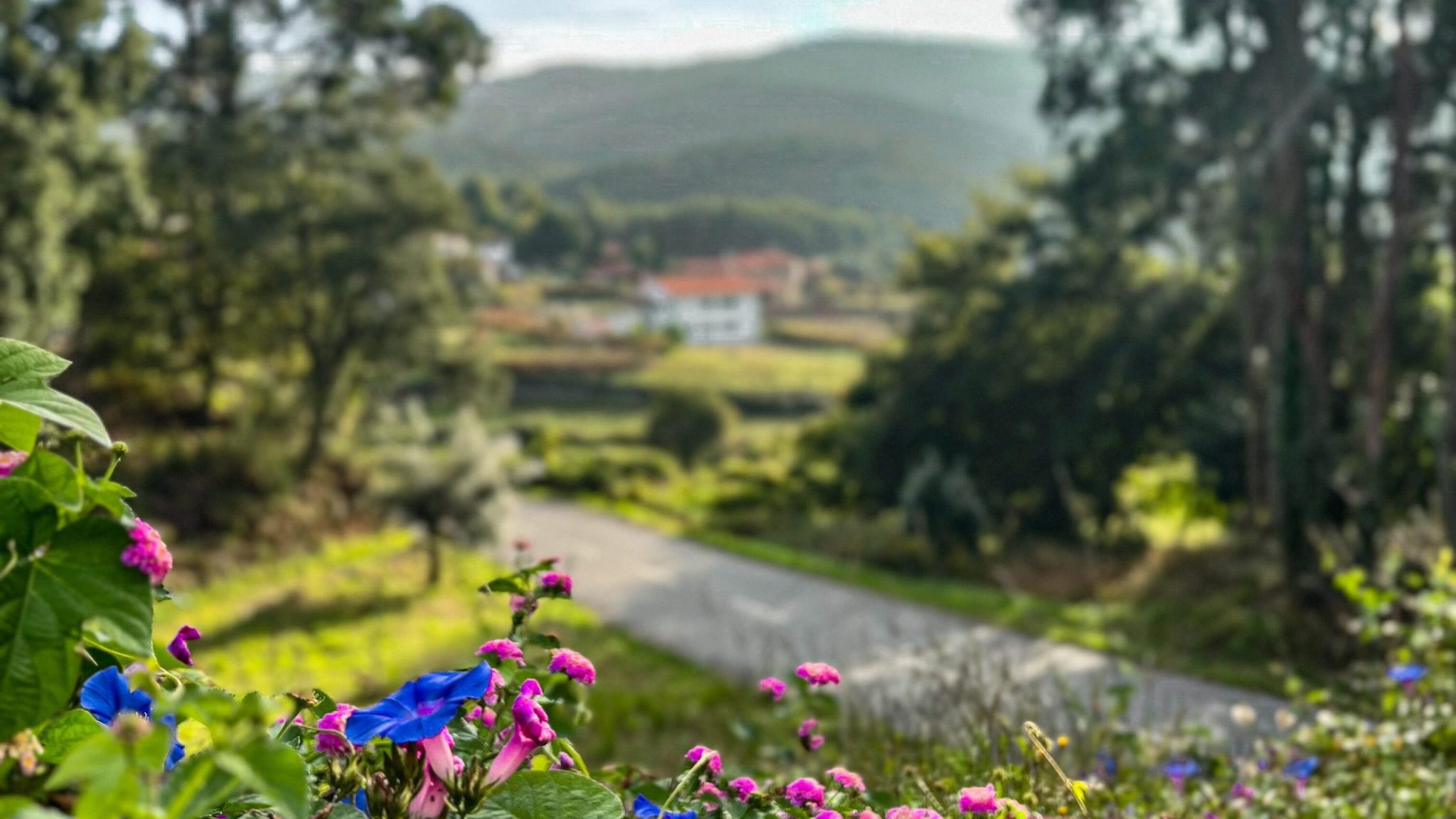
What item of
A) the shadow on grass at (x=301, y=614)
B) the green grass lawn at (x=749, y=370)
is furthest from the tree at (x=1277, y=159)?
the green grass lawn at (x=749, y=370)

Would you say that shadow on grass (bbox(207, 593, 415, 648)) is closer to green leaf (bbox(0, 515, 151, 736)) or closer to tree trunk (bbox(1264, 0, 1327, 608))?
tree trunk (bbox(1264, 0, 1327, 608))

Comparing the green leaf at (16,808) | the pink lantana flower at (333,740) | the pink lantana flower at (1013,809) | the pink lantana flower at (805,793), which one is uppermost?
the green leaf at (16,808)

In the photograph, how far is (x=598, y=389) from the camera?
133ft

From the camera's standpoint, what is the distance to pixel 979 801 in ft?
4.34

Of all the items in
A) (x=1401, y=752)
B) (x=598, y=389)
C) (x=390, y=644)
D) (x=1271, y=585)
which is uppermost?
(x=1401, y=752)

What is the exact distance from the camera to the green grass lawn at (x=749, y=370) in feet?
137

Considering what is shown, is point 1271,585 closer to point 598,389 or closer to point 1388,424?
point 1388,424

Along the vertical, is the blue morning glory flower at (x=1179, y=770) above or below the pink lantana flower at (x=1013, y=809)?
below

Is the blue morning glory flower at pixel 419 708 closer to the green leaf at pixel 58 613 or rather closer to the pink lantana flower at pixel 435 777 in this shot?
the pink lantana flower at pixel 435 777

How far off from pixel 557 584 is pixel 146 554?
0.72 meters

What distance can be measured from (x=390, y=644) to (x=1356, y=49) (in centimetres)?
1077

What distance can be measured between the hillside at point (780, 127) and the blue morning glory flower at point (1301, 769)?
209ft

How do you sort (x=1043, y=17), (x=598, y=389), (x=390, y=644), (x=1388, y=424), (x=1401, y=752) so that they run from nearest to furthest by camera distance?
1. (x=1401, y=752)
2. (x=390, y=644)
3. (x=1388, y=424)
4. (x=1043, y=17)
5. (x=598, y=389)

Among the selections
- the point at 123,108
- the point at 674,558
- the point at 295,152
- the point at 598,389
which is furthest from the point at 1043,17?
the point at 598,389
